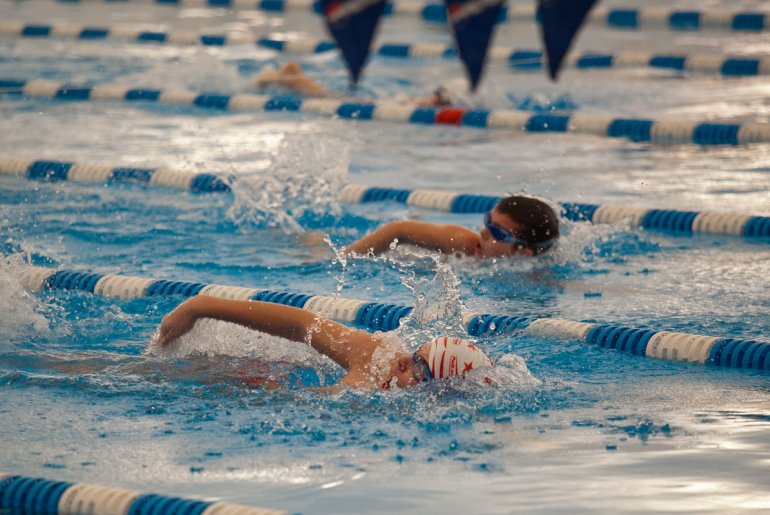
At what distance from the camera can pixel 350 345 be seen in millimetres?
3537

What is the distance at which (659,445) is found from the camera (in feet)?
10.8

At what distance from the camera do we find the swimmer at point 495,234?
4824mm

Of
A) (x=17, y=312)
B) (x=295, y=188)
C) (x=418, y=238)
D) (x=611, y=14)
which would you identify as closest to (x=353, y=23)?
(x=295, y=188)

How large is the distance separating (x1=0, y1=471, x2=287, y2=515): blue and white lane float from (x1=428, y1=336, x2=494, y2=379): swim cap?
0.71 meters

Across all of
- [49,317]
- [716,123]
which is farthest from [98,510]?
[716,123]

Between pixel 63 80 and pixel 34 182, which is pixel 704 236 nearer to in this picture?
pixel 34 182

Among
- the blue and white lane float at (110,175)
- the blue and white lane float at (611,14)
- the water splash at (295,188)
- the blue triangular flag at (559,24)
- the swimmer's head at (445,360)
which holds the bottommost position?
the blue and white lane float at (110,175)

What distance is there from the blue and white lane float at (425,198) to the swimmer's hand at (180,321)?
2436mm

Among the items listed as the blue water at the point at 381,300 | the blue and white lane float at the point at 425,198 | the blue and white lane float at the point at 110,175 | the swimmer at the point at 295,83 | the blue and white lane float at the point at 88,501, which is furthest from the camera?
the swimmer at the point at 295,83

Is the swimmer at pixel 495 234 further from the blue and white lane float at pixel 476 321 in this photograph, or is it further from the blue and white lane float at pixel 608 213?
the blue and white lane float at pixel 608 213

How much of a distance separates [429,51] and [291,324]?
7.26 metres

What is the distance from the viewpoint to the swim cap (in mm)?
3348

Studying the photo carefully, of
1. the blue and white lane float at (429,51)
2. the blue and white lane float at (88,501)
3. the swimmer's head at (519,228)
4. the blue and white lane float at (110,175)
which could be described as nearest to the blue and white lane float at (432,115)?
the blue and white lane float at (429,51)

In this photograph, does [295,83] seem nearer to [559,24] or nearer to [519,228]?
[559,24]
